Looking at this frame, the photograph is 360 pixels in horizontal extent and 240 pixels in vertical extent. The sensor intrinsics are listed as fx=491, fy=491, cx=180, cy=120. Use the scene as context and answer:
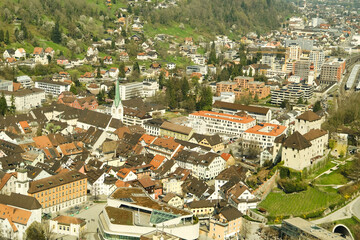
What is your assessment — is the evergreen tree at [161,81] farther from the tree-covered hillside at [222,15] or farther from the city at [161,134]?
the tree-covered hillside at [222,15]

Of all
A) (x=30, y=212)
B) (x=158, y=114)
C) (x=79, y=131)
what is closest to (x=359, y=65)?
(x=158, y=114)

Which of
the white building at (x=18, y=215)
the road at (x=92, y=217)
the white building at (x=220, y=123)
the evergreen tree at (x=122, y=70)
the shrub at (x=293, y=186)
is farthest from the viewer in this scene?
the evergreen tree at (x=122, y=70)

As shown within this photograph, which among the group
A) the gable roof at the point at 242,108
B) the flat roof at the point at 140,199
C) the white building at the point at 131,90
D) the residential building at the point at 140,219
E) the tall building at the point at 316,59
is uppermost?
the tall building at the point at 316,59

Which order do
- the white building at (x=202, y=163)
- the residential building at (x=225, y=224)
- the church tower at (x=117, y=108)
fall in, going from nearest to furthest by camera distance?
the residential building at (x=225, y=224) < the white building at (x=202, y=163) < the church tower at (x=117, y=108)

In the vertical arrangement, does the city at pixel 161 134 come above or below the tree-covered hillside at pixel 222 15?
below

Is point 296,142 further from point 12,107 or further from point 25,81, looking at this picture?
point 25,81

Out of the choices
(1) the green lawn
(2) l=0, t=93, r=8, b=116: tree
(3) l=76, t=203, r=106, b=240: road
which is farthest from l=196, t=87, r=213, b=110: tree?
(3) l=76, t=203, r=106, b=240: road

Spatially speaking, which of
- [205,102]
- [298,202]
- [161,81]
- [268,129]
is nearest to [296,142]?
[298,202]

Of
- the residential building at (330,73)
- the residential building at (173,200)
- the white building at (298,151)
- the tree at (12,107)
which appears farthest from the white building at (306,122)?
the residential building at (330,73)
